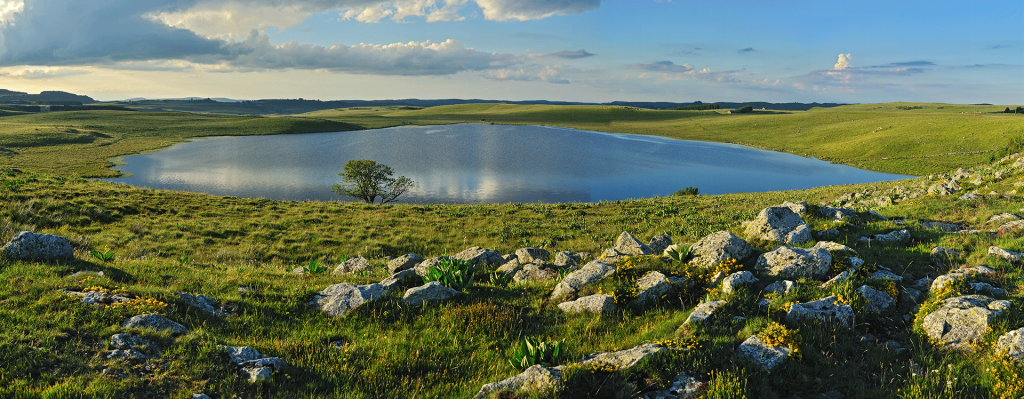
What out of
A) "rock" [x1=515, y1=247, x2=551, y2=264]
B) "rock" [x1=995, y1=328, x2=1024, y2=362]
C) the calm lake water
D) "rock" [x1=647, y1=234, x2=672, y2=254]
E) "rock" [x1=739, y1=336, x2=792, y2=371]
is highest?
"rock" [x1=995, y1=328, x2=1024, y2=362]

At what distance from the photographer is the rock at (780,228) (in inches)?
516

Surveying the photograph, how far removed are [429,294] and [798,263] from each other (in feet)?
27.8

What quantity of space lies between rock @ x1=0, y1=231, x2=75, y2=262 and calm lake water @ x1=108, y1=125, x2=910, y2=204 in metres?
48.9

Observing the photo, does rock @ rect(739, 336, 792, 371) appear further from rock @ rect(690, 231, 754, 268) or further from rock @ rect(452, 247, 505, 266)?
rock @ rect(452, 247, 505, 266)

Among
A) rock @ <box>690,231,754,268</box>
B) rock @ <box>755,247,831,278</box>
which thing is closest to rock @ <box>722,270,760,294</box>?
rock @ <box>755,247,831,278</box>

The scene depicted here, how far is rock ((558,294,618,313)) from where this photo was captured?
9556 mm

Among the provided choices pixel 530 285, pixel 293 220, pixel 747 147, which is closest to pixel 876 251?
pixel 530 285

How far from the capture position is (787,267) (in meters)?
10.6

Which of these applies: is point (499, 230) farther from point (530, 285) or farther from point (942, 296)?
point (942, 296)

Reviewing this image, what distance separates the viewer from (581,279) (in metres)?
10.9

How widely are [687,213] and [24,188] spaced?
4328 centimetres

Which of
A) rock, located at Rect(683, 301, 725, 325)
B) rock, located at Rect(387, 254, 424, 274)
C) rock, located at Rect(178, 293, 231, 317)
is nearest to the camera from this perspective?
rock, located at Rect(683, 301, 725, 325)

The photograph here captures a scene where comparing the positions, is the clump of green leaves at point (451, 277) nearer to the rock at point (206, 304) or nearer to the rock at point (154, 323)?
the rock at point (206, 304)

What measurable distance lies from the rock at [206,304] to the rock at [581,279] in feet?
23.0
